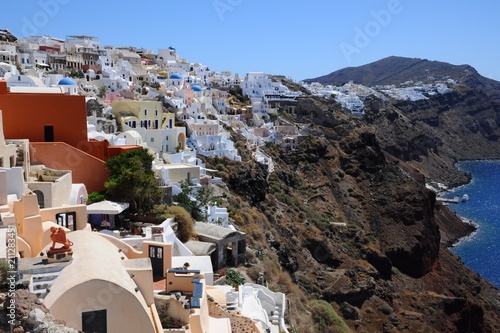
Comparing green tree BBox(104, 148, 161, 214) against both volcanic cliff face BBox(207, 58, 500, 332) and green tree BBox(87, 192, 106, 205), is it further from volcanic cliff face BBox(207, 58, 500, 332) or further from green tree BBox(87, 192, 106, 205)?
volcanic cliff face BBox(207, 58, 500, 332)

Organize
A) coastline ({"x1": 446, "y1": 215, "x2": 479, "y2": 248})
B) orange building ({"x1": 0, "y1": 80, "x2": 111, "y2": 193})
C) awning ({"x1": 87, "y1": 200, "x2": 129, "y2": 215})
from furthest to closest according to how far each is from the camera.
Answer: coastline ({"x1": 446, "y1": 215, "x2": 479, "y2": 248}) < orange building ({"x1": 0, "y1": 80, "x2": 111, "y2": 193}) < awning ({"x1": 87, "y1": 200, "x2": 129, "y2": 215})

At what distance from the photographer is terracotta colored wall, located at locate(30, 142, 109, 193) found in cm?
1961

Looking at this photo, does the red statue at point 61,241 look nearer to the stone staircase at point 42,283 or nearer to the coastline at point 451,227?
the stone staircase at point 42,283

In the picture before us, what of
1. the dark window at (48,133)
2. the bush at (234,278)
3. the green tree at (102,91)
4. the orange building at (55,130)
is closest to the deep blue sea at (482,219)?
the green tree at (102,91)

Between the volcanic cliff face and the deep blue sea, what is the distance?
293cm

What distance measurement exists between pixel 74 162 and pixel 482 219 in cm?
7275

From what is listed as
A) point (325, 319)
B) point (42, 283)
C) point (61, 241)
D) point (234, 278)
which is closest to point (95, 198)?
point (234, 278)

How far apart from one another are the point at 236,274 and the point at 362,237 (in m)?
34.1

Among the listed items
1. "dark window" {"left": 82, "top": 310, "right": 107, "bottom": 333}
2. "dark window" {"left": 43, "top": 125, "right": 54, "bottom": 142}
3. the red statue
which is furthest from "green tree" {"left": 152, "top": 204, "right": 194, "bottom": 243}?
"dark window" {"left": 82, "top": 310, "right": 107, "bottom": 333}

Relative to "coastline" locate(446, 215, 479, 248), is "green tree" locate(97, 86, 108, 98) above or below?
above

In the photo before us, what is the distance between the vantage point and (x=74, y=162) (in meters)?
20.0

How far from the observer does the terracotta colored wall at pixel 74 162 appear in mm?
19609

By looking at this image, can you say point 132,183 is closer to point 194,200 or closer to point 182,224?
point 182,224

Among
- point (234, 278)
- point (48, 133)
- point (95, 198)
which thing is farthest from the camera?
point (48, 133)
